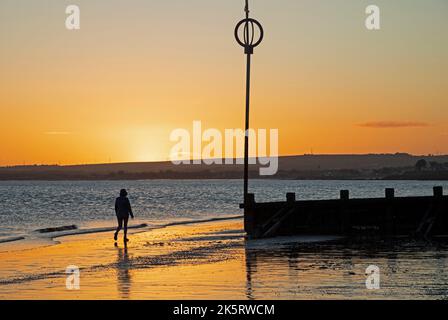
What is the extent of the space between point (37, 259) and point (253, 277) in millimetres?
8228

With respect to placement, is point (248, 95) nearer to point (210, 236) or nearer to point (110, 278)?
point (210, 236)

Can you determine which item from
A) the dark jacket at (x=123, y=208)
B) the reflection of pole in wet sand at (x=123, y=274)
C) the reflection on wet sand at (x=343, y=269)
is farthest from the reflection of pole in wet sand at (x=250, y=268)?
the dark jacket at (x=123, y=208)

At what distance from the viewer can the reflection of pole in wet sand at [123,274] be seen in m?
15.4

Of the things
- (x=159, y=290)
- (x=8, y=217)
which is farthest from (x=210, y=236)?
(x=8, y=217)

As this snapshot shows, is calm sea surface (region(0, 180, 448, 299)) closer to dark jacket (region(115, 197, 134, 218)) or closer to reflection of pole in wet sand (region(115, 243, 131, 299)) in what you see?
reflection of pole in wet sand (region(115, 243, 131, 299))

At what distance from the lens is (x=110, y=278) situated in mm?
17531

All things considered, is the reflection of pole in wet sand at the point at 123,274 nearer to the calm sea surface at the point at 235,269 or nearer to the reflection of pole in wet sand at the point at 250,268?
the calm sea surface at the point at 235,269

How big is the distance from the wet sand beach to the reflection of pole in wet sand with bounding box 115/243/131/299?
20mm

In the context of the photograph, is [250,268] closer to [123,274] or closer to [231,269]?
[231,269]

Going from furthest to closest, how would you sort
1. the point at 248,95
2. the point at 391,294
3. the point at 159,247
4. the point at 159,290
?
1. the point at 248,95
2. the point at 159,247
3. the point at 159,290
4. the point at 391,294

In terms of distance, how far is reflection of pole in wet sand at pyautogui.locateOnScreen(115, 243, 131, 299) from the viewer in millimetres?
15378

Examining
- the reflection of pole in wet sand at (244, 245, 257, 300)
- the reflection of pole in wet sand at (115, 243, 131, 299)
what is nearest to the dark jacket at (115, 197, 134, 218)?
the reflection of pole in wet sand at (115, 243, 131, 299)

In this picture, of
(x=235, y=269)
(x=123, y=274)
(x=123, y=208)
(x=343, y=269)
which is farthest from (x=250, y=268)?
(x=123, y=208)
